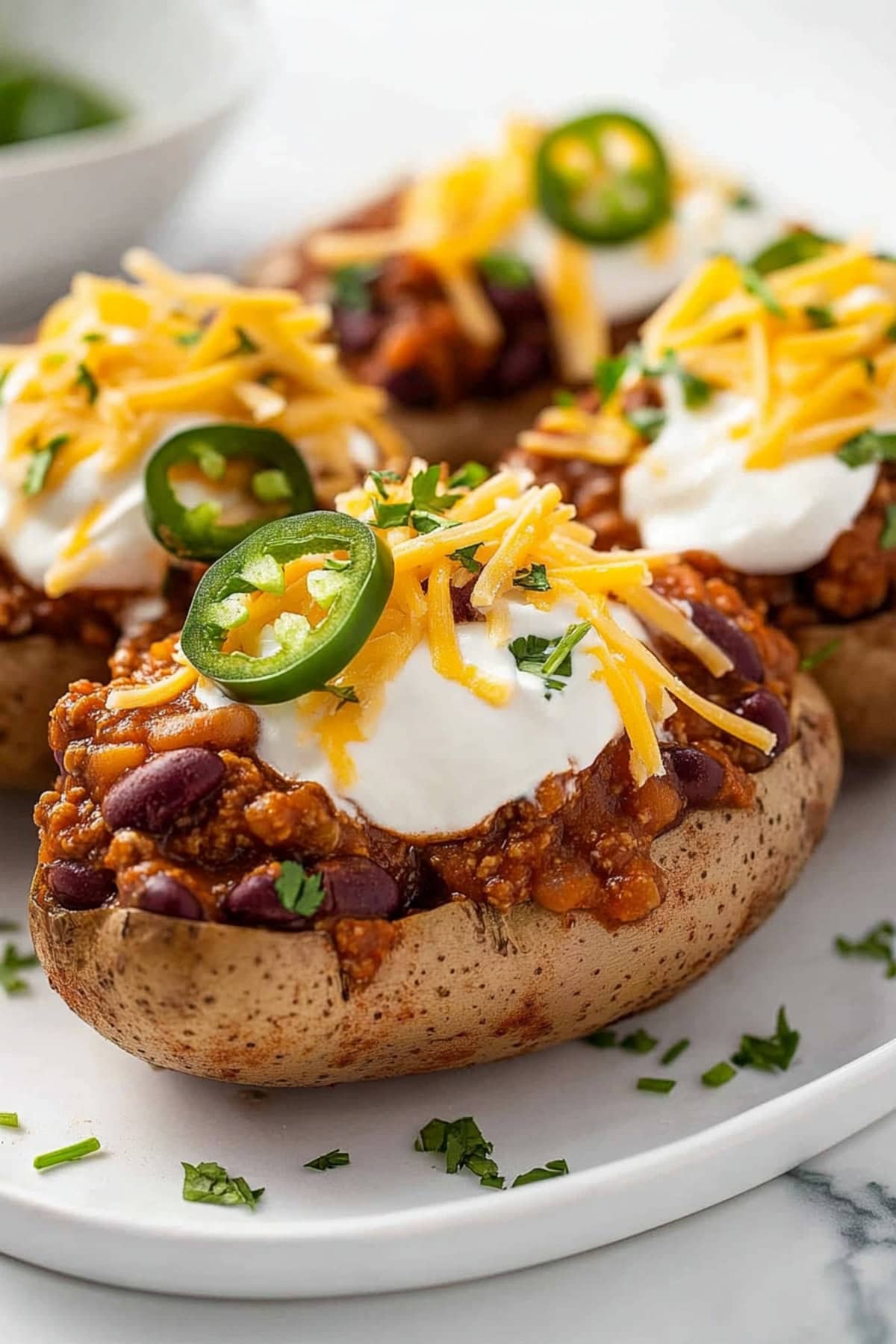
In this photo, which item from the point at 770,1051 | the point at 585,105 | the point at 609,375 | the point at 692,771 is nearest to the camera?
the point at 692,771

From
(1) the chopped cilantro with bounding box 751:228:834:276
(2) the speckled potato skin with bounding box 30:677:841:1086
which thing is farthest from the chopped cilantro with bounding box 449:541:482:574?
(1) the chopped cilantro with bounding box 751:228:834:276

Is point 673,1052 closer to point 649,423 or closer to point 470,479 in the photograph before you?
point 470,479

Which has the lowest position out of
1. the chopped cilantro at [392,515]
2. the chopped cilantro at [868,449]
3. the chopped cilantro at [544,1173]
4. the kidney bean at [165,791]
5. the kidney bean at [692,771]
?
the chopped cilantro at [544,1173]

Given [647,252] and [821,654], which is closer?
[821,654]

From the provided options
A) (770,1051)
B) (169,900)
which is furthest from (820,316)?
(169,900)

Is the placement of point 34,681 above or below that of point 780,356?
below

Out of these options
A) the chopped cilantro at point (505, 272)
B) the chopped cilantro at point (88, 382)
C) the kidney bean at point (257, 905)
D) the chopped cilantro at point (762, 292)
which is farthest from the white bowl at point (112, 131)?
the kidney bean at point (257, 905)

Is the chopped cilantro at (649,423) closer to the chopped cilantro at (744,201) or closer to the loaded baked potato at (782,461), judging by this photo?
the loaded baked potato at (782,461)
